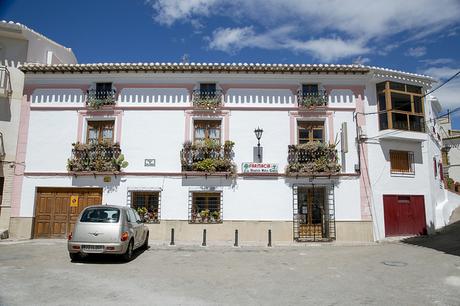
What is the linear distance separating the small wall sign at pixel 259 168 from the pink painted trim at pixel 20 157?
9483mm

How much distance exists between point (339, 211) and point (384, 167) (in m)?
2.89

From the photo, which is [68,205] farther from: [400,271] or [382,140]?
[382,140]

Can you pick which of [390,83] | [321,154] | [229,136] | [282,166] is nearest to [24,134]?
[229,136]

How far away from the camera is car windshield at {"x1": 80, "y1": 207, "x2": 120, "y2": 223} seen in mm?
9562

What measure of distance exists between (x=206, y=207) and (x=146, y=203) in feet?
8.43

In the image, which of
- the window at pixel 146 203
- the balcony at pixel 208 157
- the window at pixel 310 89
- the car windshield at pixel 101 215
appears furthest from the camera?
the window at pixel 310 89

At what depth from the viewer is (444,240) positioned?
1450 cm

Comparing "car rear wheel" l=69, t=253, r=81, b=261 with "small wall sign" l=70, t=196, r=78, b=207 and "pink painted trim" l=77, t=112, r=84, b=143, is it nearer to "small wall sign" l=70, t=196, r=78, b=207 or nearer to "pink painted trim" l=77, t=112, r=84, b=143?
"small wall sign" l=70, t=196, r=78, b=207

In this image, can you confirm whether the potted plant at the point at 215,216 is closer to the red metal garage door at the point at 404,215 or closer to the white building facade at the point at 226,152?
the white building facade at the point at 226,152

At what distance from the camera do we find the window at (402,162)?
642 inches

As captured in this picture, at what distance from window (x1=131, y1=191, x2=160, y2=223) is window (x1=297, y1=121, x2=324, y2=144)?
6706 mm

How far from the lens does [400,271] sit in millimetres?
9188

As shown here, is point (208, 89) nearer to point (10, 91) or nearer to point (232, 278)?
point (10, 91)

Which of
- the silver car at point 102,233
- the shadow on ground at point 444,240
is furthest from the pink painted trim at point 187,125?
the shadow on ground at point 444,240
